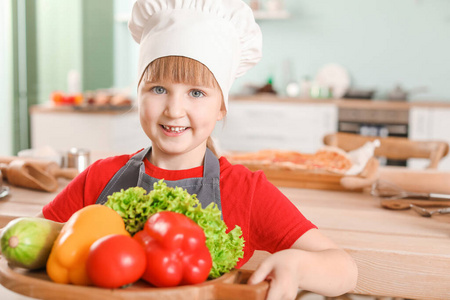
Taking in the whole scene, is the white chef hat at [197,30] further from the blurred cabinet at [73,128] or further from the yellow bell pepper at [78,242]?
the blurred cabinet at [73,128]

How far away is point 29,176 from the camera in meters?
1.72

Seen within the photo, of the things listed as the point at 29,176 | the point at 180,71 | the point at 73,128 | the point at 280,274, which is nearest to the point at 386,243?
the point at 280,274

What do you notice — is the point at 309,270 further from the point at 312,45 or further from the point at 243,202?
the point at 312,45

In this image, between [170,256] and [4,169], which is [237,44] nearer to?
[170,256]

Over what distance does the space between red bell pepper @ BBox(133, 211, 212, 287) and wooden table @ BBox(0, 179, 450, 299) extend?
1.95 feet

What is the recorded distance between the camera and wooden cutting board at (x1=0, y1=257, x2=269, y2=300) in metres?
0.63

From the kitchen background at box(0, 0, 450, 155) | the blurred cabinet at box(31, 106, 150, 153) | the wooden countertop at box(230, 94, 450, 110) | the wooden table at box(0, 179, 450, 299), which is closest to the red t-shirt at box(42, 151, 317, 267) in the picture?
the wooden table at box(0, 179, 450, 299)

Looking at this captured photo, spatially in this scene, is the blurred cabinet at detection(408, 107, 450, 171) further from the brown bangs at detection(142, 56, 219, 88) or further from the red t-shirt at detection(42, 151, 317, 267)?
the brown bangs at detection(142, 56, 219, 88)

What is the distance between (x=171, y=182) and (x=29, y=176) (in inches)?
32.5

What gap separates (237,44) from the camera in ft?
3.74

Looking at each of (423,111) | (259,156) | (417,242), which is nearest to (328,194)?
(259,156)

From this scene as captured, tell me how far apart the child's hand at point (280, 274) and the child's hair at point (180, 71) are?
38cm

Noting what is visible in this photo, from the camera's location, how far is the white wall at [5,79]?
408 centimetres

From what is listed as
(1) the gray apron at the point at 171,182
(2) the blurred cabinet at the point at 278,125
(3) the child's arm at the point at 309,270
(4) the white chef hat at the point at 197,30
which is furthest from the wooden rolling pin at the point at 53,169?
(2) the blurred cabinet at the point at 278,125
